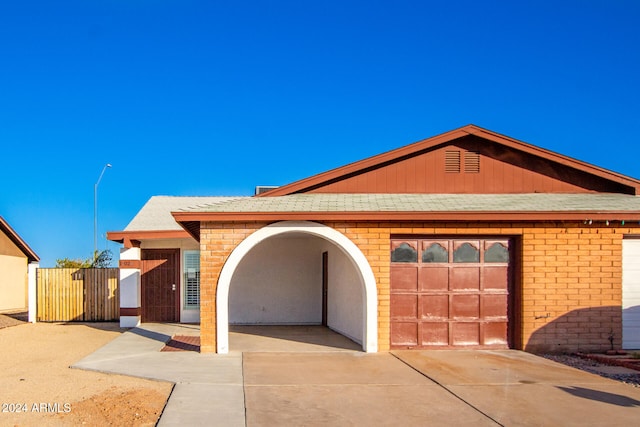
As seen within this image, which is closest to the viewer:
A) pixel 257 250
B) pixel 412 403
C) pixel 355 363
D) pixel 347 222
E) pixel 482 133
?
pixel 412 403

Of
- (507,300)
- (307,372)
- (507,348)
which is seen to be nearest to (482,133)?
(507,300)

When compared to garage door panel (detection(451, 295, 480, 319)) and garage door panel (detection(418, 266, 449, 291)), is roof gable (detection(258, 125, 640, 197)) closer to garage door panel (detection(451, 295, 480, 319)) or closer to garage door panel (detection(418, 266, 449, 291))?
garage door panel (detection(418, 266, 449, 291))

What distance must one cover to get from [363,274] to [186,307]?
781 cm

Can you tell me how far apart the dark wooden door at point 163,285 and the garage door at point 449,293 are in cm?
812

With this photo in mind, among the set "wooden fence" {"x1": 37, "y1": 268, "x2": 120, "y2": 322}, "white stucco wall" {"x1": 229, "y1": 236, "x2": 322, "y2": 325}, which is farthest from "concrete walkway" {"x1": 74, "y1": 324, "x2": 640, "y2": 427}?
"wooden fence" {"x1": 37, "y1": 268, "x2": 120, "y2": 322}

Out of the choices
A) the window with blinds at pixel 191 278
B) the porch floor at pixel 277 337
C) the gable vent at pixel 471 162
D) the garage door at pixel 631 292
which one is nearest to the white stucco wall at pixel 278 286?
the porch floor at pixel 277 337

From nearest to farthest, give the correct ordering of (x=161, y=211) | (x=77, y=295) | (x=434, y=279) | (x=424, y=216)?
(x=424, y=216), (x=434, y=279), (x=77, y=295), (x=161, y=211)

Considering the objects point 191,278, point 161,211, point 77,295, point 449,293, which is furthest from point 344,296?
point 77,295

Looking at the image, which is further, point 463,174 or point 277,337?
point 277,337

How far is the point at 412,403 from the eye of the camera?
7.81m

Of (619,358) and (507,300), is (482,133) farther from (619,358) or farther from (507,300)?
(619,358)

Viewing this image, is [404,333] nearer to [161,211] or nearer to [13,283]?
[161,211]

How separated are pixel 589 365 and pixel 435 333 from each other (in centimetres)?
301

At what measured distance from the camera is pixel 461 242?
40.5ft
